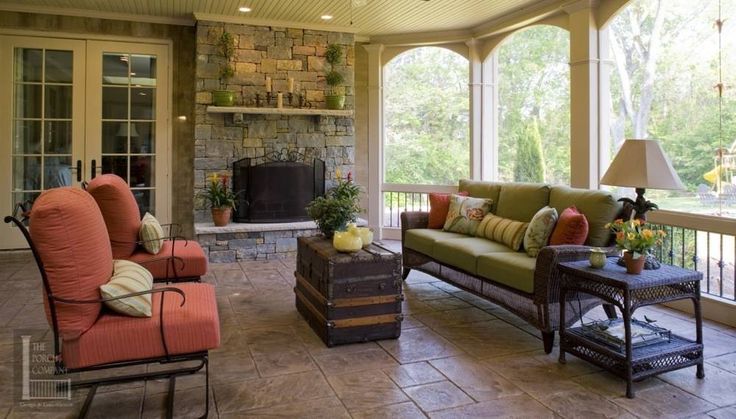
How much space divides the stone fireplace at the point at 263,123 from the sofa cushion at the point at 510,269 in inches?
→ 119

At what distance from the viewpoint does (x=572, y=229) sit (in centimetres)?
→ 352

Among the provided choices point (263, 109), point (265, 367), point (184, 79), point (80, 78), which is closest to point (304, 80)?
point (263, 109)

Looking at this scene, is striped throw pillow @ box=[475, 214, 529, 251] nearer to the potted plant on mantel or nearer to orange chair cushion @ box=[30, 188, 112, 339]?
orange chair cushion @ box=[30, 188, 112, 339]

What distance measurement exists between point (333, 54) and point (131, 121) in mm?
2577

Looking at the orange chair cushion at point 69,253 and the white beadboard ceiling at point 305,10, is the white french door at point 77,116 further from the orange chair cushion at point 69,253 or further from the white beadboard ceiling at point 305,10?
the orange chair cushion at point 69,253

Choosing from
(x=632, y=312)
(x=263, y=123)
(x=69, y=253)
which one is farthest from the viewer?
(x=263, y=123)

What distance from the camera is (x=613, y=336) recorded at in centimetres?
294

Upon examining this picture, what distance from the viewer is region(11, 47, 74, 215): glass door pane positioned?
6.23 metres

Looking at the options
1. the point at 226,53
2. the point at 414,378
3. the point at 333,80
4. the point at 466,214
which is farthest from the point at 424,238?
the point at 226,53

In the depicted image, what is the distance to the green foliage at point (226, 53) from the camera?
20.3ft

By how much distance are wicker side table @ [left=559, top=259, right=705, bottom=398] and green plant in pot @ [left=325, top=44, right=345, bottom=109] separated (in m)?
4.22

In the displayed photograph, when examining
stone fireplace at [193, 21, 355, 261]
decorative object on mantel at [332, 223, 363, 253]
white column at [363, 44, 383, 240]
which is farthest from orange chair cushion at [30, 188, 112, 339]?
white column at [363, 44, 383, 240]

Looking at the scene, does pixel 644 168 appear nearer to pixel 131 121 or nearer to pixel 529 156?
pixel 529 156

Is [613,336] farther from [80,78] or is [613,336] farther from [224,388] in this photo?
[80,78]
